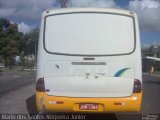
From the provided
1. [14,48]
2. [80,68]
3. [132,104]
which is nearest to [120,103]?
[132,104]

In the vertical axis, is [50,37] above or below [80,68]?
above

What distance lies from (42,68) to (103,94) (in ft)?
5.12

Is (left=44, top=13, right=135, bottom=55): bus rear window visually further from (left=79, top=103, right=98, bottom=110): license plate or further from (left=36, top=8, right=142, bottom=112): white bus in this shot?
(left=79, top=103, right=98, bottom=110): license plate

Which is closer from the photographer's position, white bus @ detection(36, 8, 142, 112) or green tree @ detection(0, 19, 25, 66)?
white bus @ detection(36, 8, 142, 112)

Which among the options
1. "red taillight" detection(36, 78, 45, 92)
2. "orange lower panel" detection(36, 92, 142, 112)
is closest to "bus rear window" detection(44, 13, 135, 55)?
"red taillight" detection(36, 78, 45, 92)

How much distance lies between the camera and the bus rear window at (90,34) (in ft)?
31.7

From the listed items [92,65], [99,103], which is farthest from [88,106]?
[92,65]

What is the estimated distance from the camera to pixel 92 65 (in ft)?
31.4

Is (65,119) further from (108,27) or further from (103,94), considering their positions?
(108,27)

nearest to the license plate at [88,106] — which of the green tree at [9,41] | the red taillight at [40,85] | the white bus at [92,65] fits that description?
the white bus at [92,65]

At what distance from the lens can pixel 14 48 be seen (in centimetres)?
9088

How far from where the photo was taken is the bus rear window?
9.66 metres

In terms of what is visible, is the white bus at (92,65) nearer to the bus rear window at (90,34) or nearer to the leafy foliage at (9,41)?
the bus rear window at (90,34)

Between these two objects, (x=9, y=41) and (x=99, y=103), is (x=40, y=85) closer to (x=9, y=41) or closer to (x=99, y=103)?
(x=99, y=103)
